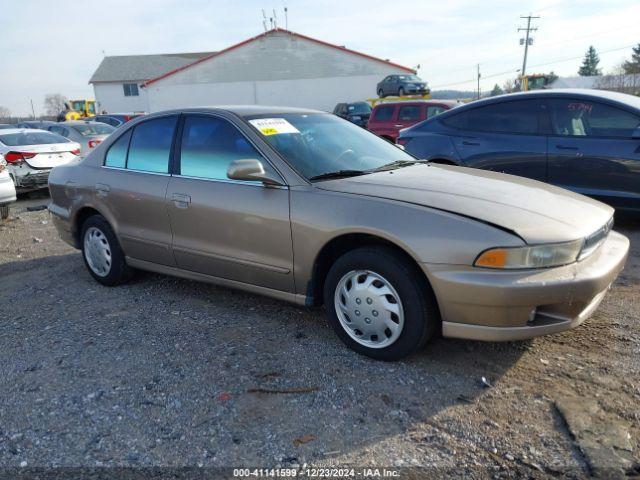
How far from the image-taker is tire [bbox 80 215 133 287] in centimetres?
471

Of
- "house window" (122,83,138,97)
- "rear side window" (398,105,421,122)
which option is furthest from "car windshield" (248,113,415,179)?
"house window" (122,83,138,97)

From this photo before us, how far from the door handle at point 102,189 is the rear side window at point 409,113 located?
433 inches

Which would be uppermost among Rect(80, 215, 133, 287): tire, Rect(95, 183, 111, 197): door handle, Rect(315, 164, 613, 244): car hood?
Rect(315, 164, 613, 244): car hood

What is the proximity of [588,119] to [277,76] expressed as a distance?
1379 inches

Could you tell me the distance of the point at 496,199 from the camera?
3.20 m

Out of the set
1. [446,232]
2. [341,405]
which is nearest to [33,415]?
[341,405]

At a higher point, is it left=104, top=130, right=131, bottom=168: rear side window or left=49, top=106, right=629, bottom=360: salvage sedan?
left=104, top=130, right=131, bottom=168: rear side window

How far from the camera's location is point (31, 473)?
2.41m

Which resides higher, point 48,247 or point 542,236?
point 542,236

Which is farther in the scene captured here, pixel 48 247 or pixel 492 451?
pixel 48 247

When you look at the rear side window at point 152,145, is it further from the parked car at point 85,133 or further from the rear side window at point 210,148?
the parked car at point 85,133

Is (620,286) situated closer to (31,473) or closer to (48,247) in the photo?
(31,473)

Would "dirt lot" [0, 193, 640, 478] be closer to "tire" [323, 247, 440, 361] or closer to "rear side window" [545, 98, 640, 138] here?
"tire" [323, 247, 440, 361]

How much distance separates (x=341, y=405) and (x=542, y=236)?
4.57ft
